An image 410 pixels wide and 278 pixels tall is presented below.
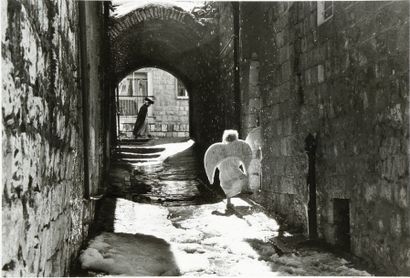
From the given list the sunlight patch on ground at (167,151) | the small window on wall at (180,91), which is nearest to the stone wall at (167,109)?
the small window on wall at (180,91)

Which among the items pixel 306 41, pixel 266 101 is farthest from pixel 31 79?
pixel 266 101

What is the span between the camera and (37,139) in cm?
175

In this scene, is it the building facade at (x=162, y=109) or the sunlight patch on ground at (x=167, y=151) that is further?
the building facade at (x=162, y=109)

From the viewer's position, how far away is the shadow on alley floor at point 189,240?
3.49m

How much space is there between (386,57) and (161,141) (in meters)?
11.3

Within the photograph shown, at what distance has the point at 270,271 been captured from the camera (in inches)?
145

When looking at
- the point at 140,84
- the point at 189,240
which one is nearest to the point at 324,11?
the point at 189,240

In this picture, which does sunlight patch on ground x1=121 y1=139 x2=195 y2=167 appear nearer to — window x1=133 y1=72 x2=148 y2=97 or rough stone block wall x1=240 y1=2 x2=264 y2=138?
rough stone block wall x1=240 y1=2 x2=264 y2=138

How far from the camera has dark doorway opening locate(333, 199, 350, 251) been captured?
4.29 metres

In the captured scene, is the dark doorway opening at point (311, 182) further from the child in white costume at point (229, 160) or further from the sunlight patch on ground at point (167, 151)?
the sunlight patch on ground at point (167, 151)

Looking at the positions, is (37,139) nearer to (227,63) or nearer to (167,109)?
(227,63)

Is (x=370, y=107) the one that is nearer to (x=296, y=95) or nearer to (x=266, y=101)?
(x=296, y=95)

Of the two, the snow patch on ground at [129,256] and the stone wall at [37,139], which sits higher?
the stone wall at [37,139]

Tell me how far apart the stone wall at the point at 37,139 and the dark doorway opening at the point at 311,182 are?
9.29 feet
